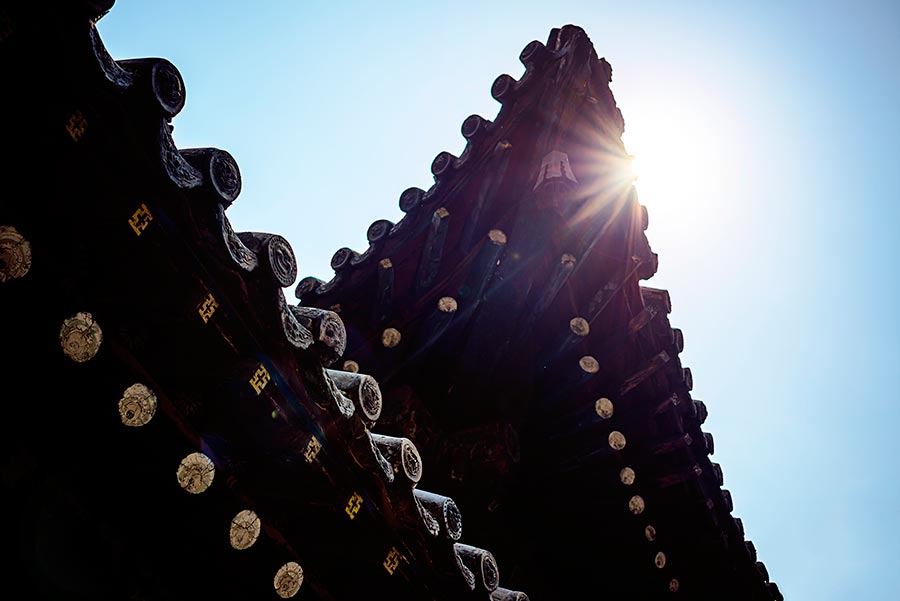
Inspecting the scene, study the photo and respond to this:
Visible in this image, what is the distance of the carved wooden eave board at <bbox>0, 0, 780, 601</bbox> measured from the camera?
2717 millimetres

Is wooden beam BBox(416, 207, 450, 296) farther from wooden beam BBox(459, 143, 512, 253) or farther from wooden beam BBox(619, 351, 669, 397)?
wooden beam BBox(619, 351, 669, 397)

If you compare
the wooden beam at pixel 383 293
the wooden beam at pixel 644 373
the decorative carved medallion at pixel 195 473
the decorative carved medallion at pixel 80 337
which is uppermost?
the wooden beam at pixel 644 373

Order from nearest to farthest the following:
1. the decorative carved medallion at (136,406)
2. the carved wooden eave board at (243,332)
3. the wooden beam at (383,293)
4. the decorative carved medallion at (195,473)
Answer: the carved wooden eave board at (243,332) < the decorative carved medallion at (136,406) < the decorative carved medallion at (195,473) < the wooden beam at (383,293)

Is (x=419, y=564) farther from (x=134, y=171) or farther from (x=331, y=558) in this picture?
(x=134, y=171)

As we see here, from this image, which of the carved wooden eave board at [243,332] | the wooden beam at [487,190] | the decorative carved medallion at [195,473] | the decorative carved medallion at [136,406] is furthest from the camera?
the wooden beam at [487,190]

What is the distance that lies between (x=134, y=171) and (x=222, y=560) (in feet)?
6.97

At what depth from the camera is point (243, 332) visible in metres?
3.21

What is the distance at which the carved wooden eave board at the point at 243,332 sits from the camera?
8.91 ft

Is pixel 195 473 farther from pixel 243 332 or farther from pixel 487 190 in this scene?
pixel 487 190

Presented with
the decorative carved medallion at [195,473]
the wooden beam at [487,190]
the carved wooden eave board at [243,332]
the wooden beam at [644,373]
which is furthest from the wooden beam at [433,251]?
the decorative carved medallion at [195,473]

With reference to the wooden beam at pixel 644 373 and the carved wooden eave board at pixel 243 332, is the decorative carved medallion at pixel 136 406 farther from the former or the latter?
the wooden beam at pixel 644 373

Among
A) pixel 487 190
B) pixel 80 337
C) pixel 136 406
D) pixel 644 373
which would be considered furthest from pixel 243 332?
pixel 644 373

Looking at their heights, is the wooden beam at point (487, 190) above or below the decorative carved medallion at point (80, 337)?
above

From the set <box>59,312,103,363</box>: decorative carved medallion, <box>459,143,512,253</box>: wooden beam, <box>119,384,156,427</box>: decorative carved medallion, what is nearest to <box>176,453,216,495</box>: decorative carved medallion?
<box>119,384,156,427</box>: decorative carved medallion
